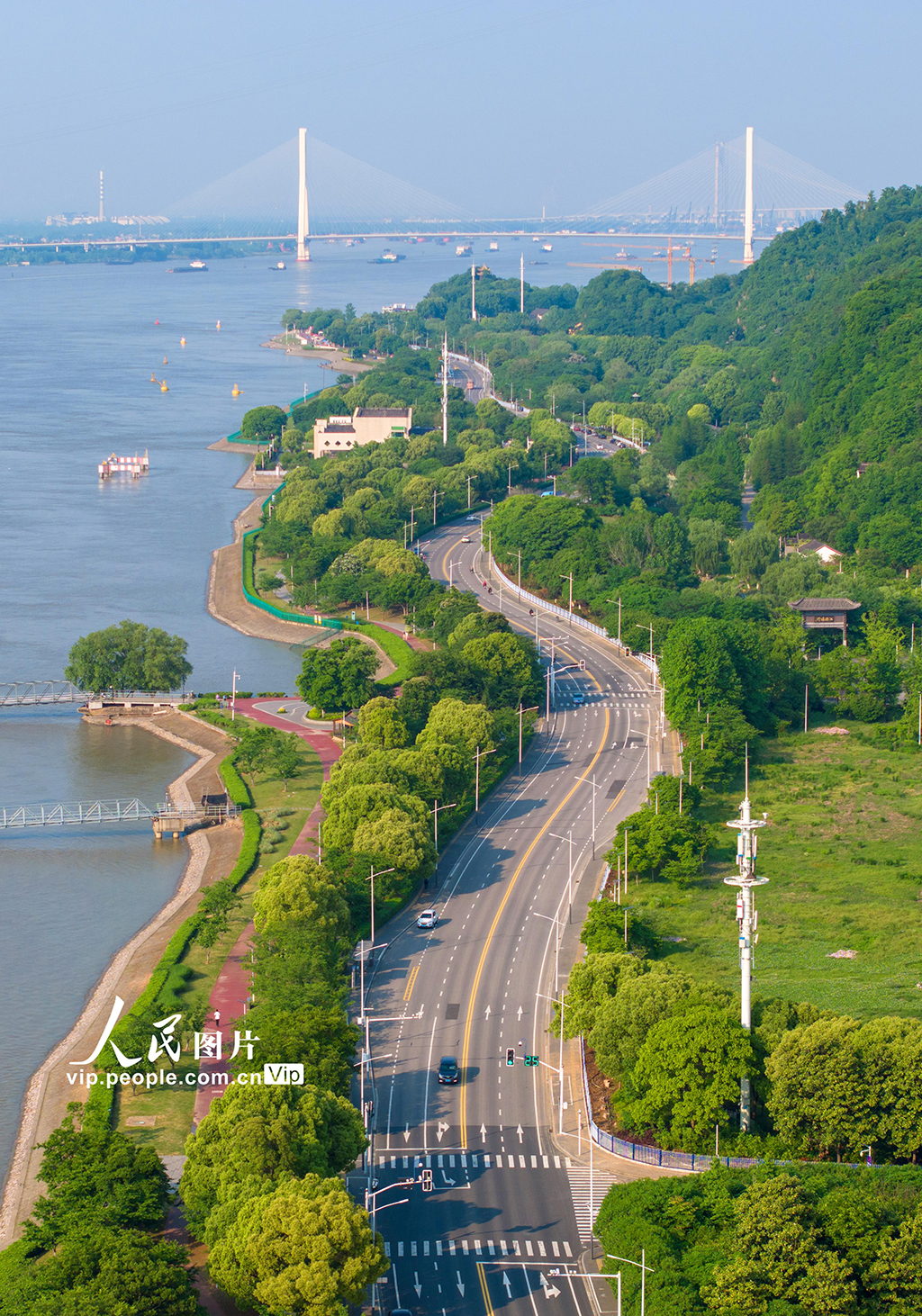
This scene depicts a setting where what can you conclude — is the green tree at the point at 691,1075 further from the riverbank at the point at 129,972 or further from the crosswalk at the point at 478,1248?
the riverbank at the point at 129,972

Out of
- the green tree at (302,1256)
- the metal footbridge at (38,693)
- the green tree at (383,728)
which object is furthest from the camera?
the metal footbridge at (38,693)

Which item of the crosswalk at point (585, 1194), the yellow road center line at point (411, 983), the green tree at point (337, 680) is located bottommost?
the crosswalk at point (585, 1194)

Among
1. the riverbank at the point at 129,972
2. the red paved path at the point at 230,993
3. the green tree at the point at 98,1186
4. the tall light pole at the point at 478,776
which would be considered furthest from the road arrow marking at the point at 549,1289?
the tall light pole at the point at 478,776

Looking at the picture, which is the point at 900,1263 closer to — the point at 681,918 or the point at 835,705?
the point at 681,918

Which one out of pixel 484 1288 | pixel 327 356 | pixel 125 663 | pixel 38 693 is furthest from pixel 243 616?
pixel 327 356

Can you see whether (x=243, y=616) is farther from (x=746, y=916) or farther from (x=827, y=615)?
(x=746, y=916)

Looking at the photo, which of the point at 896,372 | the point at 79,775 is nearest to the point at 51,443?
the point at 896,372
